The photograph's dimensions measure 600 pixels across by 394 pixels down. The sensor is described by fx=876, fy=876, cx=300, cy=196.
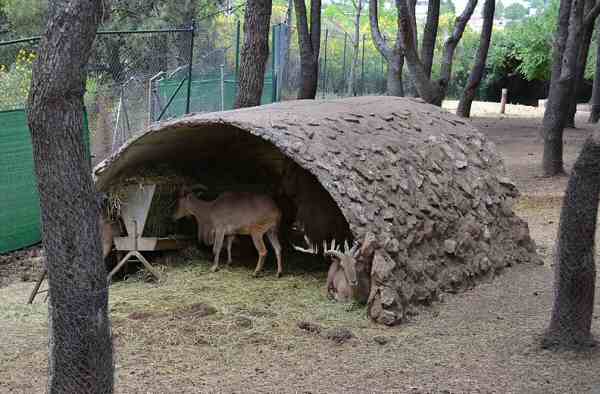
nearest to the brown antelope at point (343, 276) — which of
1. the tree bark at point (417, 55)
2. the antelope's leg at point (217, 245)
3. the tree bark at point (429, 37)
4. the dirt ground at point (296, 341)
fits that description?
the dirt ground at point (296, 341)

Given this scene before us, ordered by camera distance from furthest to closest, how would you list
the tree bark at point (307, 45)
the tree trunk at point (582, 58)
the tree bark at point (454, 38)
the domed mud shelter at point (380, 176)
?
the tree trunk at point (582, 58), the tree bark at point (307, 45), the tree bark at point (454, 38), the domed mud shelter at point (380, 176)

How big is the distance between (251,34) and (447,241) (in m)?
4.77

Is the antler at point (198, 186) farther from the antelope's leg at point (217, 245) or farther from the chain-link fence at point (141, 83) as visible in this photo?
the chain-link fence at point (141, 83)

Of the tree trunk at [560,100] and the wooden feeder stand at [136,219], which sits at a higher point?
the tree trunk at [560,100]

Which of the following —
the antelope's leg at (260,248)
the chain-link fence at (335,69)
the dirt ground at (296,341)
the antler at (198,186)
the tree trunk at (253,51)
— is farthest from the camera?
the chain-link fence at (335,69)

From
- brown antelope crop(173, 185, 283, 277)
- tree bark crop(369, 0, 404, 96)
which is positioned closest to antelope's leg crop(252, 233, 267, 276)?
brown antelope crop(173, 185, 283, 277)

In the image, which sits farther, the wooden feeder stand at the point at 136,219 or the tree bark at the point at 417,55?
the tree bark at the point at 417,55

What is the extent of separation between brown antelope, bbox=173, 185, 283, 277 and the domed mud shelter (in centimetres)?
44

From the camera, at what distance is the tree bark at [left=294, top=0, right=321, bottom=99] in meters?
17.6

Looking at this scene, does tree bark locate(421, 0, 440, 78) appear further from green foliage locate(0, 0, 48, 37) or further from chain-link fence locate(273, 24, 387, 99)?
green foliage locate(0, 0, 48, 37)

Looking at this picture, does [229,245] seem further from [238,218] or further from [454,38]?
[454,38]

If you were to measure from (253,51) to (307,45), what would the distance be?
662 centimetres

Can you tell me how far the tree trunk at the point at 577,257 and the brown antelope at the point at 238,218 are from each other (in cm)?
339

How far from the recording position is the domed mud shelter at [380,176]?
743cm
